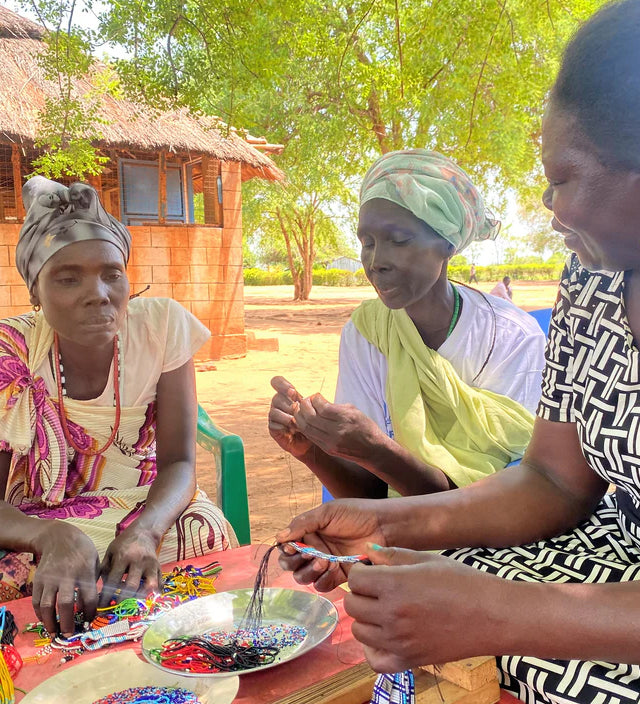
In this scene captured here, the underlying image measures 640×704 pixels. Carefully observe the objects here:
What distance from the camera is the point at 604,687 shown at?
113cm

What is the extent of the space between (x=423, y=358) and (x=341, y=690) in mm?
1356

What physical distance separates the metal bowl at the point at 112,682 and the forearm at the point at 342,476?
976mm

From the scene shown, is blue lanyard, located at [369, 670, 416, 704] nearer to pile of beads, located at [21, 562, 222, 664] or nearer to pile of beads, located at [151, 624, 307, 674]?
pile of beads, located at [151, 624, 307, 674]

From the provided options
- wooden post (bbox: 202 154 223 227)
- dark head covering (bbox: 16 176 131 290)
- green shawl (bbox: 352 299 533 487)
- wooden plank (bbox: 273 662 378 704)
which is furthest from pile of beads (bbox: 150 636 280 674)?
wooden post (bbox: 202 154 223 227)

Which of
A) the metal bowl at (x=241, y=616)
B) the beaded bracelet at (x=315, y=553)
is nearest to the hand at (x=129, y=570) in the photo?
the metal bowl at (x=241, y=616)

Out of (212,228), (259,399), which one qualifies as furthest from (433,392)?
A: (212,228)

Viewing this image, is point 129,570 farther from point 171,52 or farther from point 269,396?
point 269,396

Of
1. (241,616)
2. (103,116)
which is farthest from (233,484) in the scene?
(103,116)

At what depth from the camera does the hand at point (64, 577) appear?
163 centimetres

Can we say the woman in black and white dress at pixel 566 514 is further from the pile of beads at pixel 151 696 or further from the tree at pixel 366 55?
the tree at pixel 366 55

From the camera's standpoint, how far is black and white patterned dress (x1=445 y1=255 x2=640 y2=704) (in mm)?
1201

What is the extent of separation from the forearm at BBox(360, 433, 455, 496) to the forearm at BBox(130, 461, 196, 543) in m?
0.64

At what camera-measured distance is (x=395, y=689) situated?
4.17 ft

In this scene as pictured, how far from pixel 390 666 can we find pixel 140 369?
1.69 metres
